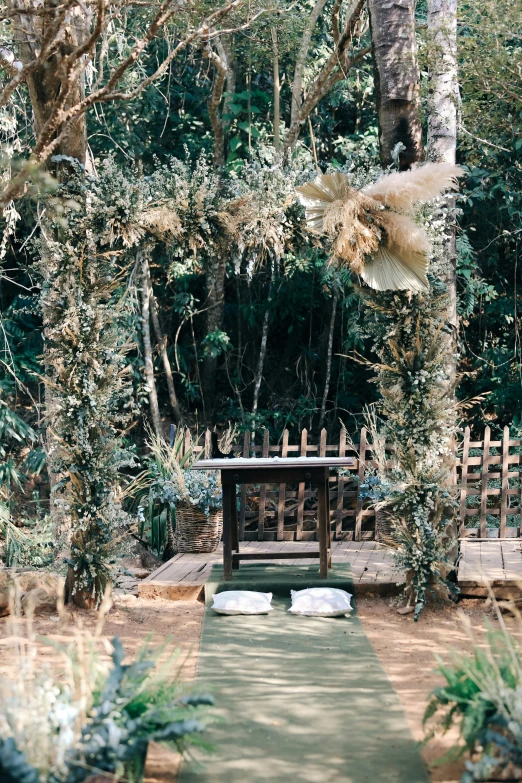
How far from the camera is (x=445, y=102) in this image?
647 centimetres

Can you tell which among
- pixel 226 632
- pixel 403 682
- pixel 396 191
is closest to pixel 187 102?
pixel 396 191

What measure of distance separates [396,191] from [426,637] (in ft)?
9.07

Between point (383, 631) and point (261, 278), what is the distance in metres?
6.92

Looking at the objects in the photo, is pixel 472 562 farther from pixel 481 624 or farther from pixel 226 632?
pixel 226 632

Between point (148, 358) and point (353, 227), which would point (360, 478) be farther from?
point (148, 358)

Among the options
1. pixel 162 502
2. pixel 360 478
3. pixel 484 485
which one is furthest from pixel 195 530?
pixel 484 485

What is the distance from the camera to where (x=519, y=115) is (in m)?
8.64

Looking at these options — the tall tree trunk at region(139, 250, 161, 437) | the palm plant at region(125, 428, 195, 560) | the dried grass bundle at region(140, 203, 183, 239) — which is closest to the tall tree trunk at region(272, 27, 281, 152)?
the tall tree trunk at region(139, 250, 161, 437)

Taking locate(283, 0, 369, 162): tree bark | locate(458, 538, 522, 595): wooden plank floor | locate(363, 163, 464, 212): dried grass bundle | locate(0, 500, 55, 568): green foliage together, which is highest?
locate(283, 0, 369, 162): tree bark

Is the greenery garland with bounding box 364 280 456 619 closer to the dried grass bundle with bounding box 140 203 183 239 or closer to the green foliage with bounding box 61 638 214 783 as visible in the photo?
the dried grass bundle with bounding box 140 203 183 239

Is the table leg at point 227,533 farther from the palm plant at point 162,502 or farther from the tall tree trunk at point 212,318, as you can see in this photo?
the tall tree trunk at point 212,318

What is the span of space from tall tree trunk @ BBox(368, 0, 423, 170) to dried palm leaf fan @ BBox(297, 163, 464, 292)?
0.64m

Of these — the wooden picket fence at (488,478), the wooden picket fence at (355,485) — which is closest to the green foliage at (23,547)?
the wooden picket fence at (355,485)

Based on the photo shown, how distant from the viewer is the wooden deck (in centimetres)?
605
